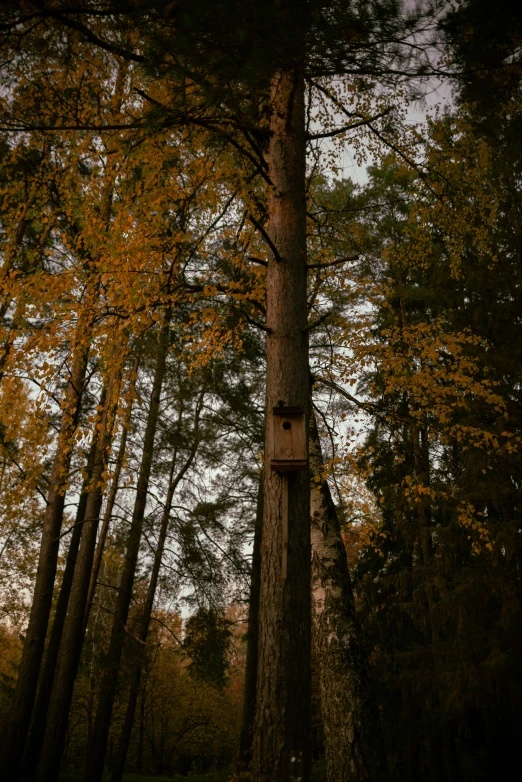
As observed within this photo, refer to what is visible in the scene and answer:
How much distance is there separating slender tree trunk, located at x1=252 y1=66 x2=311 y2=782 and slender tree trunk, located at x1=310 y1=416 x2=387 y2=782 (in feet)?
6.27

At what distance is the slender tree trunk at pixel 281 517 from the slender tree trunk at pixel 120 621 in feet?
14.5

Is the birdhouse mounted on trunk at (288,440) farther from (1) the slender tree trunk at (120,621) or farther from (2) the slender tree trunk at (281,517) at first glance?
(1) the slender tree trunk at (120,621)

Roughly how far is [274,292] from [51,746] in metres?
7.05

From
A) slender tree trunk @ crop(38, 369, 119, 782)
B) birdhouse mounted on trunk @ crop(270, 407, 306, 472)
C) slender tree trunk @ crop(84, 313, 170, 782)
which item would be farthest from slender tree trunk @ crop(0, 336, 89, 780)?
birdhouse mounted on trunk @ crop(270, 407, 306, 472)

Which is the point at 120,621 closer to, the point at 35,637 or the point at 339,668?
the point at 35,637

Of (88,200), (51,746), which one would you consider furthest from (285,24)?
(51,746)

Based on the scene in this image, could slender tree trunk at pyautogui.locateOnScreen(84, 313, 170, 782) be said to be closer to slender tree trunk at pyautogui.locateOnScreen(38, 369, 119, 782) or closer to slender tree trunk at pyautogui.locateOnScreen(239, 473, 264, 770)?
slender tree trunk at pyautogui.locateOnScreen(38, 369, 119, 782)

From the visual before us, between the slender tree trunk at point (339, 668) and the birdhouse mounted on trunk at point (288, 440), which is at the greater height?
the birdhouse mounted on trunk at point (288, 440)

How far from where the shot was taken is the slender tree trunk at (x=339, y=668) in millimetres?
4320

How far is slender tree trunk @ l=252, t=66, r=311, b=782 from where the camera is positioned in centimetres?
278

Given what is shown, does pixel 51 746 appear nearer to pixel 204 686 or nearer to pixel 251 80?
pixel 251 80

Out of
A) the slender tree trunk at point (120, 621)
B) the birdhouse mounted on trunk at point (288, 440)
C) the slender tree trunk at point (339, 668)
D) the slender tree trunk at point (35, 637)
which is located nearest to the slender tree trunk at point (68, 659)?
the slender tree trunk at point (35, 637)

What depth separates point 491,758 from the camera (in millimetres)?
10305

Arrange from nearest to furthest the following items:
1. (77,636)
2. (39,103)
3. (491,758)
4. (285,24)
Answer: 1. (285,24)
2. (39,103)
3. (77,636)
4. (491,758)
